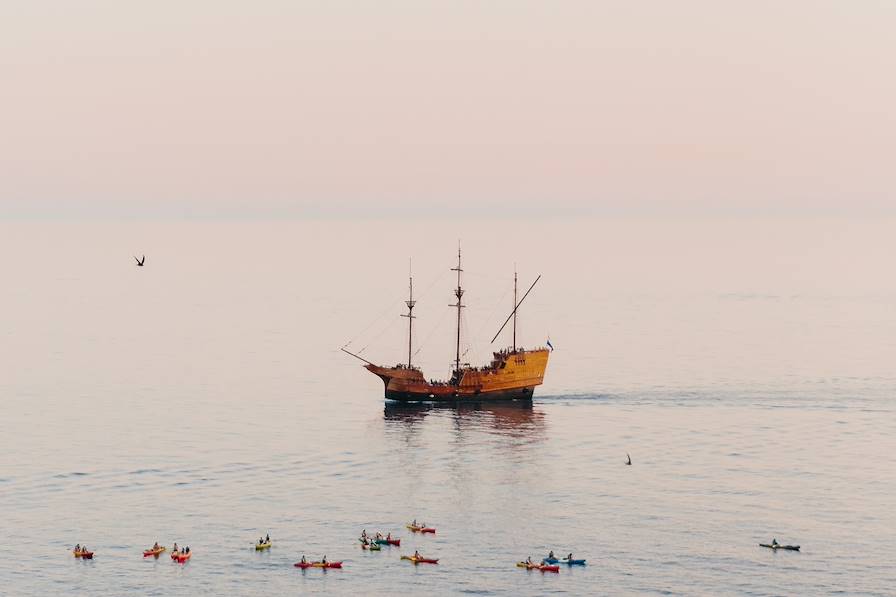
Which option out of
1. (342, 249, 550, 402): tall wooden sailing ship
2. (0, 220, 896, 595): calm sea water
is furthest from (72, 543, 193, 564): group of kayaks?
(342, 249, 550, 402): tall wooden sailing ship

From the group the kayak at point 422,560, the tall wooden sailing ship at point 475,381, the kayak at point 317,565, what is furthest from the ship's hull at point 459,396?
the kayak at point 317,565

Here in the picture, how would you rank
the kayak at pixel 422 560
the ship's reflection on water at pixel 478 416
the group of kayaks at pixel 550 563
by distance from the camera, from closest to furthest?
1. the group of kayaks at pixel 550 563
2. the kayak at pixel 422 560
3. the ship's reflection on water at pixel 478 416

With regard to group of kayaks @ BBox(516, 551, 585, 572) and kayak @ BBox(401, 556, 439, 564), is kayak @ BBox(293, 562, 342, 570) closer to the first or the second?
kayak @ BBox(401, 556, 439, 564)

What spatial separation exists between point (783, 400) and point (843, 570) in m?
78.7

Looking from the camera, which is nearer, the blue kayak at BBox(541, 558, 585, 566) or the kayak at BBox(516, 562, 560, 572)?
the kayak at BBox(516, 562, 560, 572)

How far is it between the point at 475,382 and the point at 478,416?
27.2 ft

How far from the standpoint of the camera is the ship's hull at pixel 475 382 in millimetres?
177375

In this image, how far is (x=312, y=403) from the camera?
181125mm

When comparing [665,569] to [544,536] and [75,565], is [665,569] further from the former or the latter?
[75,565]

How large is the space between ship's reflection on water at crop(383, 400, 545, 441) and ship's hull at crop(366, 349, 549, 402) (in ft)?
3.88

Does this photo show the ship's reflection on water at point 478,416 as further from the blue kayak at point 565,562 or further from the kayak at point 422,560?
the kayak at point 422,560

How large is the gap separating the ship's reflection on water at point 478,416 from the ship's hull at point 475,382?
118 centimetres

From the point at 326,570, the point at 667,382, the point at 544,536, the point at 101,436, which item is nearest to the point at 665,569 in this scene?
the point at 544,536

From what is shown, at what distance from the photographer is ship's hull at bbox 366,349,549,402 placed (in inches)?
6983
